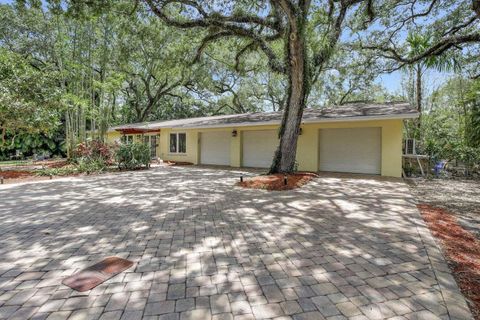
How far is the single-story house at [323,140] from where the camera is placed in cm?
1054

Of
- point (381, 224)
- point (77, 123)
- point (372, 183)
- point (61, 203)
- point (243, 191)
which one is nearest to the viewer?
point (381, 224)

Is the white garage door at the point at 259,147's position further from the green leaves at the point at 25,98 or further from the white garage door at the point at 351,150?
the green leaves at the point at 25,98

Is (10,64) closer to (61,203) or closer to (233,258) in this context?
(61,203)

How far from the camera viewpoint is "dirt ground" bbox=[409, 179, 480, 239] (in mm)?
5191

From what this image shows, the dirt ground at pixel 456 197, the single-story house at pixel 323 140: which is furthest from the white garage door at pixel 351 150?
the dirt ground at pixel 456 197

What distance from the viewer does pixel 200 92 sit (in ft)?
87.7

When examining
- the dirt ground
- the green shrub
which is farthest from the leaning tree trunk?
the green shrub

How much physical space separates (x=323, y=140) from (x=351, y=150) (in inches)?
51.4

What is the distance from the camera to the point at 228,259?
10.9ft

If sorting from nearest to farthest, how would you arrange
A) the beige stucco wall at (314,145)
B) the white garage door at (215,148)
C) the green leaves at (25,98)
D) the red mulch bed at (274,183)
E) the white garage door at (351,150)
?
the red mulch bed at (274,183)
the beige stucco wall at (314,145)
the green leaves at (25,98)
the white garage door at (351,150)
the white garage door at (215,148)

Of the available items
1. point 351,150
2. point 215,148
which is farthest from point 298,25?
point 215,148

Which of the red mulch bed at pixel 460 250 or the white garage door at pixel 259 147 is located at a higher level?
the white garage door at pixel 259 147

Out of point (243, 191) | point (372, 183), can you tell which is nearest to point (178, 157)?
point (243, 191)

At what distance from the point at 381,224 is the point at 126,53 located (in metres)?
17.0
